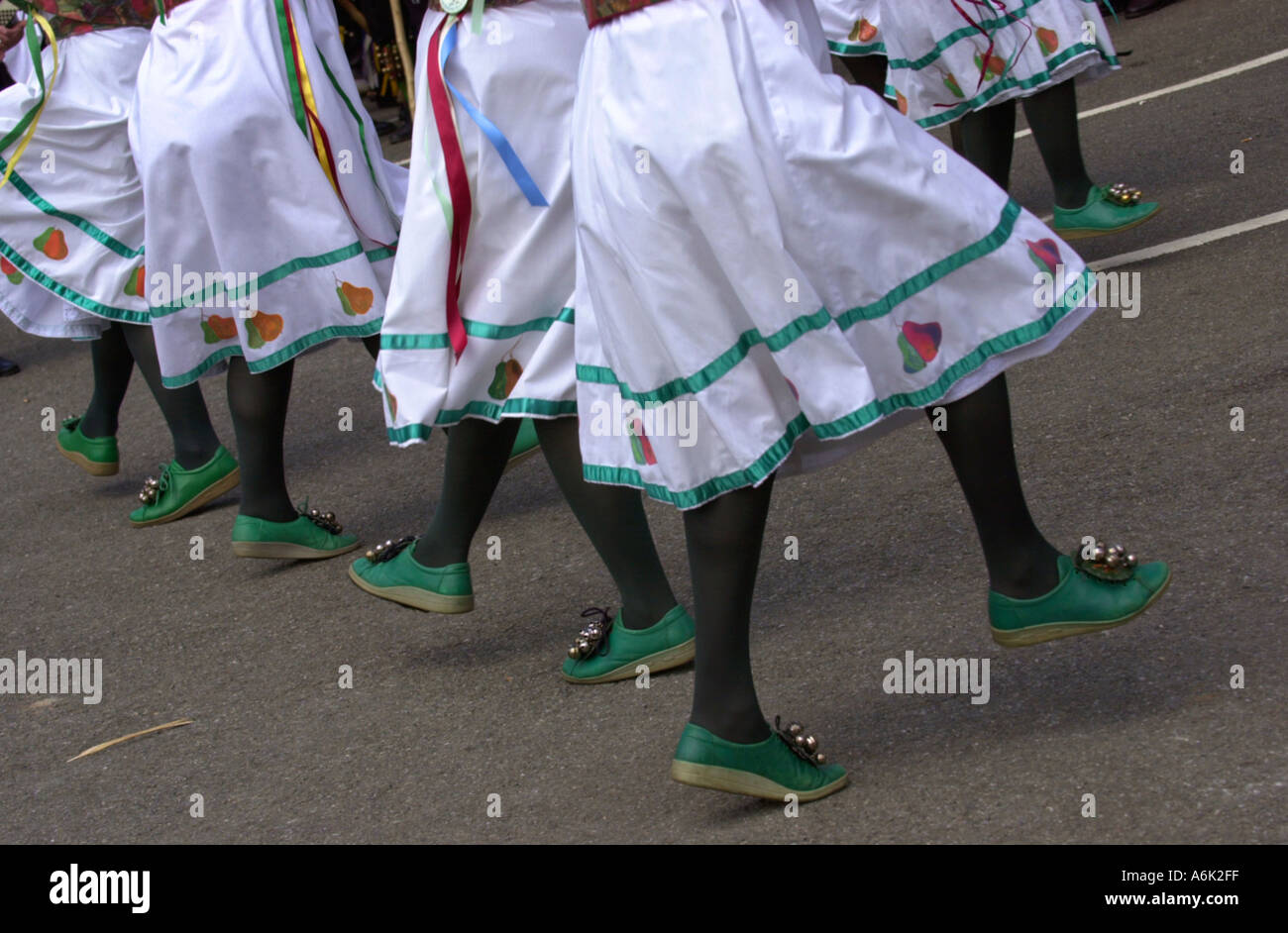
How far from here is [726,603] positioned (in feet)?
8.09

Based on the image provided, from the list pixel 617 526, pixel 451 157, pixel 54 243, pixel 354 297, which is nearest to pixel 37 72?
pixel 54 243

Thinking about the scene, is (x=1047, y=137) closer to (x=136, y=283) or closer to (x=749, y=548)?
(x=136, y=283)

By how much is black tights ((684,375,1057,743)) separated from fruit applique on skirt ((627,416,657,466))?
109 mm

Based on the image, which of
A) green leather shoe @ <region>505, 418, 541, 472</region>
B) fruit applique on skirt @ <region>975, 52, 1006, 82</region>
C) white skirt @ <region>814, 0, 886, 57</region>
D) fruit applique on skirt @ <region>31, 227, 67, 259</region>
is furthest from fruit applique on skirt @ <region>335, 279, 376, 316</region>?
white skirt @ <region>814, 0, 886, 57</region>

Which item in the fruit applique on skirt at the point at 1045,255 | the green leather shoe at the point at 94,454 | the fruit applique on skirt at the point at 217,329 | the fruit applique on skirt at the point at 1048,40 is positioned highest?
the fruit applique on skirt at the point at 1045,255

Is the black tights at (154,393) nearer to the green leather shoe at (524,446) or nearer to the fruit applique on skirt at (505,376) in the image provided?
the green leather shoe at (524,446)

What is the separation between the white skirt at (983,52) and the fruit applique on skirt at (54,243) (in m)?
2.55

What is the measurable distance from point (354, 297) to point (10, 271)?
149 cm

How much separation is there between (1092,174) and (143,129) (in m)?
3.66

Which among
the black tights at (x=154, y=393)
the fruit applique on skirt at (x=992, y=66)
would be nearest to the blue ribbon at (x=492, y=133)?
the black tights at (x=154, y=393)

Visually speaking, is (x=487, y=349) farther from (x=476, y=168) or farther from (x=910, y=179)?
(x=910, y=179)

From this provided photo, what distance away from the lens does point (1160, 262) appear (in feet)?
16.1

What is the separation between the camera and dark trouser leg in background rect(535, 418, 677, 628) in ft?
10.3

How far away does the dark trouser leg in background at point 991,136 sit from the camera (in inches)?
197
